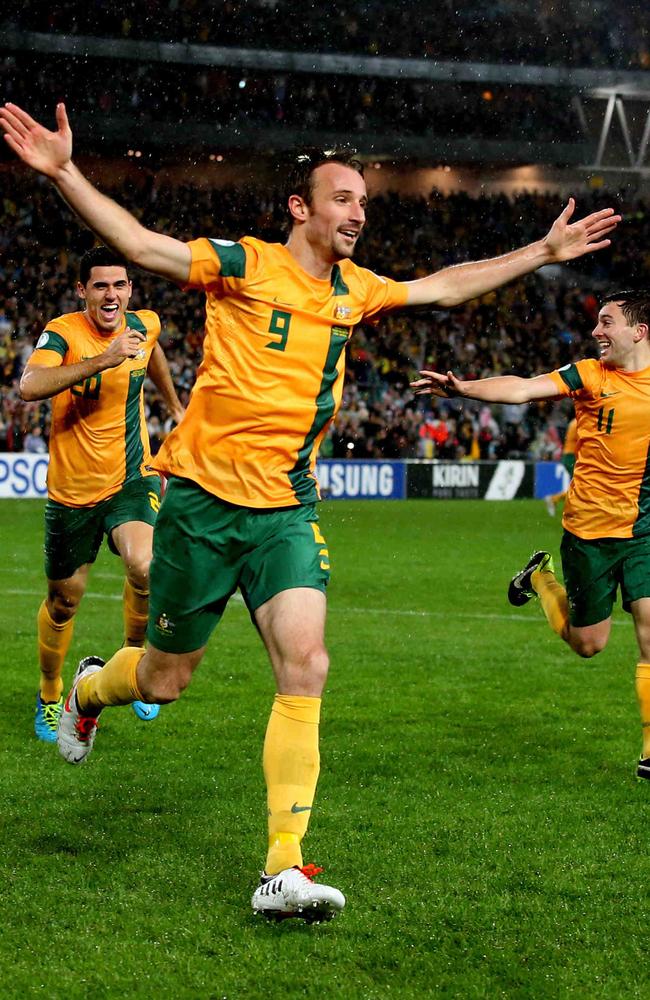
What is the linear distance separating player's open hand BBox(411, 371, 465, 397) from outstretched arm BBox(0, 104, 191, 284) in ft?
6.59

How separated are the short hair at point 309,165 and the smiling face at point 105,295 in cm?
252

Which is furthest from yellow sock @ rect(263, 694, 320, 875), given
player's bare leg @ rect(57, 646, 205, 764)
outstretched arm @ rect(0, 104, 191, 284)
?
outstretched arm @ rect(0, 104, 191, 284)

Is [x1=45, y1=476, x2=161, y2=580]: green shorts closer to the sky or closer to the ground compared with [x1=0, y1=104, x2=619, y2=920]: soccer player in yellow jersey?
closer to the ground

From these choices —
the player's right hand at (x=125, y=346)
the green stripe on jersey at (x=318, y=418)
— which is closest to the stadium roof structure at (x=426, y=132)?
the player's right hand at (x=125, y=346)

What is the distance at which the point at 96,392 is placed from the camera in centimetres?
712

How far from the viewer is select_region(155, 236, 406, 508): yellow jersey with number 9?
4.40 meters

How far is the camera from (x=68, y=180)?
393cm

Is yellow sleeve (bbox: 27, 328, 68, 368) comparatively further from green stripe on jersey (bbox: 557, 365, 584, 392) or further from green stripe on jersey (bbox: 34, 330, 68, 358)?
green stripe on jersey (bbox: 557, 365, 584, 392)

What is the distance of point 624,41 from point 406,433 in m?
17.5

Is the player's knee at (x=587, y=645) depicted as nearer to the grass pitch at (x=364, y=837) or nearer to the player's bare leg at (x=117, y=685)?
the grass pitch at (x=364, y=837)

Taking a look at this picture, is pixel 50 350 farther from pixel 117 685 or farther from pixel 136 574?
pixel 117 685

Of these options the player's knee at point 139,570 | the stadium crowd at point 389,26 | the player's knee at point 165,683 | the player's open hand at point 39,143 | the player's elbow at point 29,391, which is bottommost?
the player's knee at point 139,570

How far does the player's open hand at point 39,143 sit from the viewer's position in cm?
392

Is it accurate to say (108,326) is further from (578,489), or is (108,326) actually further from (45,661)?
(578,489)
